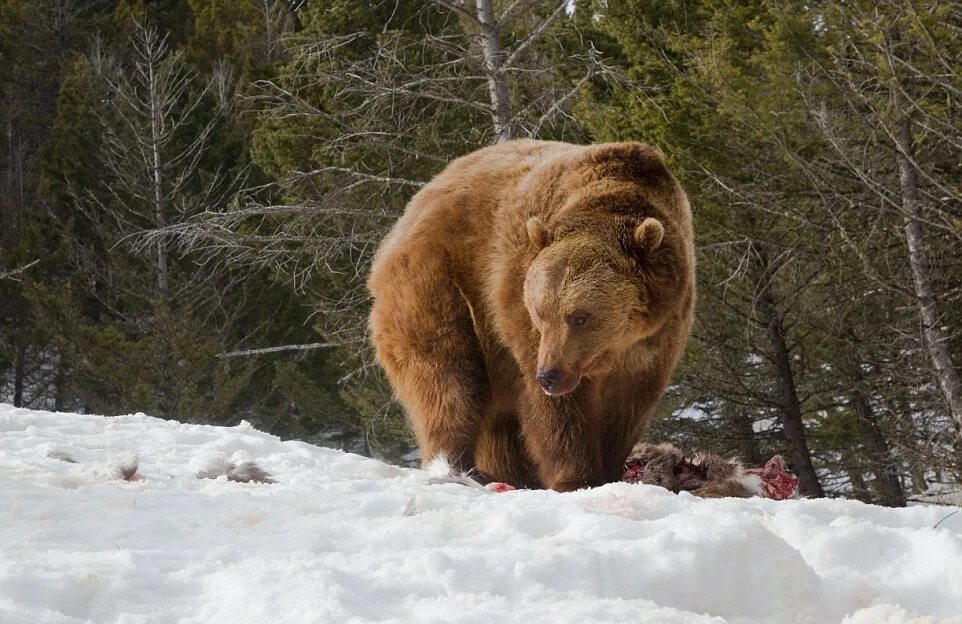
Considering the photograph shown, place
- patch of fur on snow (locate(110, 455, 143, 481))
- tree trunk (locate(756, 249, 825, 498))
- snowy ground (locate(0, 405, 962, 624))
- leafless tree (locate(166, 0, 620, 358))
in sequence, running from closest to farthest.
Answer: snowy ground (locate(0, 405, 962, 624)), patch of fur on snow (locate(110, 455, 143, 481)), leafless tree (locate(166, 0, 620, 358)), tree trunk (locate(756, 249, 825, 498))

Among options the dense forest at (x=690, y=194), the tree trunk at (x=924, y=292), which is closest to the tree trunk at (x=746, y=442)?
the dense forest at (x=690, y=194)

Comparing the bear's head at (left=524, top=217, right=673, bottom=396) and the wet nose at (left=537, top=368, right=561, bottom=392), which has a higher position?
the bear's head at (left=524, top=217, right=673, bottom=396)

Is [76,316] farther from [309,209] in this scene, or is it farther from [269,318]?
[309,209]

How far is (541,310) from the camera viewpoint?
4.43 meters

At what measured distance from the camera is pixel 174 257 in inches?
965

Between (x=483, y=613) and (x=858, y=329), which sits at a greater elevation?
(x=858, y=329)

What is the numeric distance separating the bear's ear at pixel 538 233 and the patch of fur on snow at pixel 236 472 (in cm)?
163

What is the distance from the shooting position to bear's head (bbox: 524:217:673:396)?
435 cm

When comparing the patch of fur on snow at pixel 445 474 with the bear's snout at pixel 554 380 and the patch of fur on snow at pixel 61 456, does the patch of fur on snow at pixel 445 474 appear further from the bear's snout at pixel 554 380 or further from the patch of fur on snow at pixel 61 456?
the patch of fur on snow at pixel 61 456

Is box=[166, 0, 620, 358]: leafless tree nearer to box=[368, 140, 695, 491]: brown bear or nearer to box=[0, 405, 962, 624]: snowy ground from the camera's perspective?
box=[368, 140, 695, 491]: brown bear

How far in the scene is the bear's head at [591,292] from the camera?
171 inches

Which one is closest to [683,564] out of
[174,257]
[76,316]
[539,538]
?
[539,538]

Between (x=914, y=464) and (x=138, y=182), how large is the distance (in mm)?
17990

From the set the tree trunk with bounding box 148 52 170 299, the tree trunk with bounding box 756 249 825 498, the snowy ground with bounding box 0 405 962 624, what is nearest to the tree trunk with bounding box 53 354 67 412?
the tree trunk with bounding box 148 52 170 299
